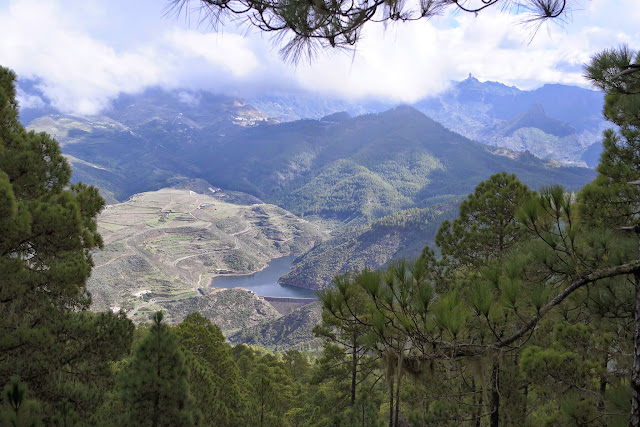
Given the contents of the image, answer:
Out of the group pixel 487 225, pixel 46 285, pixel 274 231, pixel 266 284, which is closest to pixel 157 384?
pixel 46 285

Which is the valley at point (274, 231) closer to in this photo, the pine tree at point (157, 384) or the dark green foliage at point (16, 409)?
the dark green foliage at point (16, 409)

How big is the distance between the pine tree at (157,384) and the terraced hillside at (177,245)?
140 feet

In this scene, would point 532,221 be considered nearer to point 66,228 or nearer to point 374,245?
point 66,228

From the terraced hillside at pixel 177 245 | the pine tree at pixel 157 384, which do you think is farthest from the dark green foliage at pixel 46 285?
the terraced hillside at pixel 177 245

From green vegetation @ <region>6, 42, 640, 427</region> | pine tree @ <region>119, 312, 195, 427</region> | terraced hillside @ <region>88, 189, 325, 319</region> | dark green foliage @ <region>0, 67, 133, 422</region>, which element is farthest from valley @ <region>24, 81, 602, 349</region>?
dark green foliage @ <region>0, 67, 133, 422</region>

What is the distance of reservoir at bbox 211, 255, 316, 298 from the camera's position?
75.7 metres

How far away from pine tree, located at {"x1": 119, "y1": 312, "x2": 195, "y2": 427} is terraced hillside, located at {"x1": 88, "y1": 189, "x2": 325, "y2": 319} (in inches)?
1679

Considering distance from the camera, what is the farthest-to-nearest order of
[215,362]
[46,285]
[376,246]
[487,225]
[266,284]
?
[376,246]
[266,284]
[215,362]
[487,225]
[46,285]

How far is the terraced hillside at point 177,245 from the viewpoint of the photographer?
6091 cm

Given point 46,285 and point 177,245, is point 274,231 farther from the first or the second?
point 46,285

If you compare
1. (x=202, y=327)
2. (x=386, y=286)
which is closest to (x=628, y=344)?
(x=386, y=286)

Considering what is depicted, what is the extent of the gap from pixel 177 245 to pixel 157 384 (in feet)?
281

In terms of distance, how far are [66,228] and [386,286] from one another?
428cm

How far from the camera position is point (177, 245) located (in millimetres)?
85688
